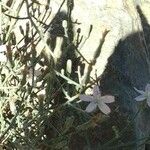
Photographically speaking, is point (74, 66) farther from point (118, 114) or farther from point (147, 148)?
point (147, 148)

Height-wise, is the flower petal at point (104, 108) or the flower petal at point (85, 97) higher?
the flower petal at point (85, 97)

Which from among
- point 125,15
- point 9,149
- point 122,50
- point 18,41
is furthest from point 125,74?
point 9,149

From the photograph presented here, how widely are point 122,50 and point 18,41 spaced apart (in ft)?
1.93

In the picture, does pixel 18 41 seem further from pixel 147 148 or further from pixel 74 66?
pixel 147 148

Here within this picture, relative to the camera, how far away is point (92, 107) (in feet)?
6.93

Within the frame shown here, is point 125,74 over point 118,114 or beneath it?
over

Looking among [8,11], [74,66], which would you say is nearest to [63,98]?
[74,66]

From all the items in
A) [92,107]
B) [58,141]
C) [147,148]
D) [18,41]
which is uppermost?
[18,41]

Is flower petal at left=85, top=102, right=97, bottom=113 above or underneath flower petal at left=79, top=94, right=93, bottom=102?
underneath

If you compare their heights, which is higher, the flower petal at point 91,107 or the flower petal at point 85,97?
the flower petal at point 85,97

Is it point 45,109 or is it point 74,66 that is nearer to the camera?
point 45,109

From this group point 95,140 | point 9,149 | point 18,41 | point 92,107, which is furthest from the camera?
point 18,41

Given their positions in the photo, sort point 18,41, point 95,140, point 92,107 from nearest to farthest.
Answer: point 92,107 < point 95,140 < point 18,41

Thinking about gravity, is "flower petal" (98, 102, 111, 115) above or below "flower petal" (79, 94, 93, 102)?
below
